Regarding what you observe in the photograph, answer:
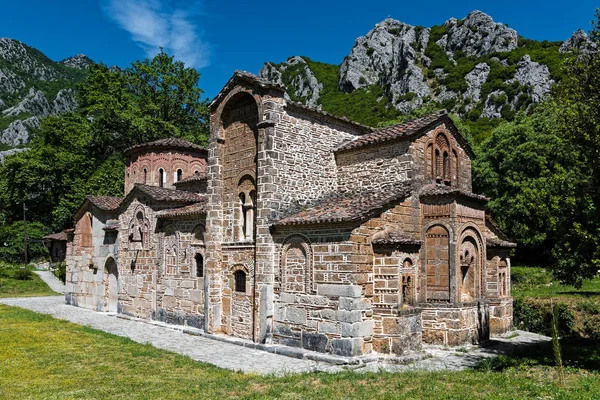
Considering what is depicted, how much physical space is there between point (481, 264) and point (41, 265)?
3942 cm

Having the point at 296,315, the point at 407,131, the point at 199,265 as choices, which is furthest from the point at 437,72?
the point at 296,315

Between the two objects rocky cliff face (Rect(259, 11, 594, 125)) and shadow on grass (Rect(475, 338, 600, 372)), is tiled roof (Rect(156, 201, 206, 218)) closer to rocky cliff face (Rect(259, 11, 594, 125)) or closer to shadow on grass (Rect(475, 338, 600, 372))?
shadow on grass (Rect(475, 338, 600, 372))

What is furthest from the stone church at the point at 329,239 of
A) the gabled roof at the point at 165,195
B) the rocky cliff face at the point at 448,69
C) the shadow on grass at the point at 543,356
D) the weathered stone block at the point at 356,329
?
the rocky cliff face at the point at 448,69

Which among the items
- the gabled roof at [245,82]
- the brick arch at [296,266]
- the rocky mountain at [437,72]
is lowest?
the brick arch at [296,266]

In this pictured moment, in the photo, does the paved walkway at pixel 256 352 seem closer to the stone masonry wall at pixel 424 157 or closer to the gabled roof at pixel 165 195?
the gabled roof at pixel 165 195

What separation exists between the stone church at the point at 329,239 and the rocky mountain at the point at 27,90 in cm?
6627

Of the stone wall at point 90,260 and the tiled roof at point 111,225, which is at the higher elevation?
the tiled roof at point 111,225

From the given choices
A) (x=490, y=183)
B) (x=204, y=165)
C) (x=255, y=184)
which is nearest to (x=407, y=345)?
(x=255, y=184)

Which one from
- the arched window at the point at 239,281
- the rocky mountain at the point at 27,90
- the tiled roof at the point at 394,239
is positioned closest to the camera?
the tiled roof at the point at 394,239

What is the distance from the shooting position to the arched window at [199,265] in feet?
53.1

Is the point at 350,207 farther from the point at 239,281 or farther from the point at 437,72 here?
the point at 437,72

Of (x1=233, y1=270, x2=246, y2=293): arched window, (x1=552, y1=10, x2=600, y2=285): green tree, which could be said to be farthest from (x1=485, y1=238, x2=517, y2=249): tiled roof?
(x1=233, y1=270, x2=246, y2=293): arched window

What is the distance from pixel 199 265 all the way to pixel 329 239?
20.7 feet

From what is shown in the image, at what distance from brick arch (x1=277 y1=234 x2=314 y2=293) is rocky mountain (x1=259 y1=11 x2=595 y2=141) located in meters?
39.9
